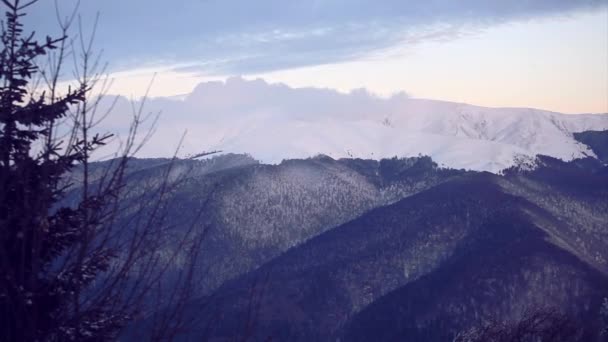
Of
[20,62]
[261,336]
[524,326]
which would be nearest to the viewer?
[20,62]

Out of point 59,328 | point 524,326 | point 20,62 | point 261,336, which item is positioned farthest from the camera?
point 261,336

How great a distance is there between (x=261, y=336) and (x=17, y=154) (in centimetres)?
19600

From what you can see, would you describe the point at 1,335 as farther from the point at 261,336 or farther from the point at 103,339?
the point at 261,336

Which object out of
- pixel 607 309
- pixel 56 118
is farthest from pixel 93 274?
pixel 607 309

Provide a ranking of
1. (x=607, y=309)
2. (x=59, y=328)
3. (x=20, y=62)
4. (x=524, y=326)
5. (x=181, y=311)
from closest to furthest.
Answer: (x=181, y=311)
(x=59, y=328)
(x=20, y=62)
(x=524, y=326)
(x=607, y=309)

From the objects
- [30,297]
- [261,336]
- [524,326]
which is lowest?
[261,336]

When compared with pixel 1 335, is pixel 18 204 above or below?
above

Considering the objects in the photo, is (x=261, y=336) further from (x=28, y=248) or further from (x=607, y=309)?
(x=28, y=248)

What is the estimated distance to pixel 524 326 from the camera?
124ft

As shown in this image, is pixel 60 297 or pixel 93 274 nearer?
pixel 60 297

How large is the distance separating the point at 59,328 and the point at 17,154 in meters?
2.62

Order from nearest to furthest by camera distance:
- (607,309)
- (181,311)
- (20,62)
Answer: (181,311), (20,62), (607,309)

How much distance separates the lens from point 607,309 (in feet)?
504

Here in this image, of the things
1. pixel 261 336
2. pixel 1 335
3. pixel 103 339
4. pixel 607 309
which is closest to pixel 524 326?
pixel 103 339
